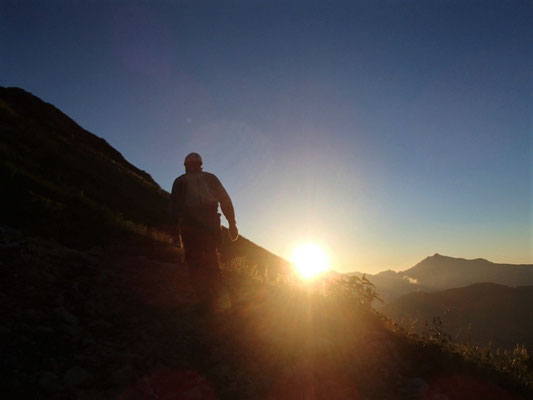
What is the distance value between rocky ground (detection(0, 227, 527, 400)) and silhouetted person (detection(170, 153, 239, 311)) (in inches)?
16.1

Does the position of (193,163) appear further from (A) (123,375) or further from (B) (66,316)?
(A) (123,375)

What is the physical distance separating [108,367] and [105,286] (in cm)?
223

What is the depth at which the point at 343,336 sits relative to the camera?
4840mm

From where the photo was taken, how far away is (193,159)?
5.39 meters

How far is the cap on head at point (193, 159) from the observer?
5.39m

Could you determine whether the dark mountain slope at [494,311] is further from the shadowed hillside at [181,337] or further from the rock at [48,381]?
the rock at [48,381]

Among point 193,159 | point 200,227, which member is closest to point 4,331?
point 200,227

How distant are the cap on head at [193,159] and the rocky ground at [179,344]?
229 cm

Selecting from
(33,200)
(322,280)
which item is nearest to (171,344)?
(322,280)

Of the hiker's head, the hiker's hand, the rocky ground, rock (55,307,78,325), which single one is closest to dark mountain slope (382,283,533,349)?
the rocky ground

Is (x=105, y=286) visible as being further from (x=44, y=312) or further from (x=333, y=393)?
(x=333, y=393)

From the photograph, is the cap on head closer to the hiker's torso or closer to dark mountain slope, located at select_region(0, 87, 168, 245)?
the hiker's torso

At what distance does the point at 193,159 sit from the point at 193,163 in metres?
0.07

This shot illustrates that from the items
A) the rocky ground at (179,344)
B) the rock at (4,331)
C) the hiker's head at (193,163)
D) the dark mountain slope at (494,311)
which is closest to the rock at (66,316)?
the rocky ground at (179,344)
